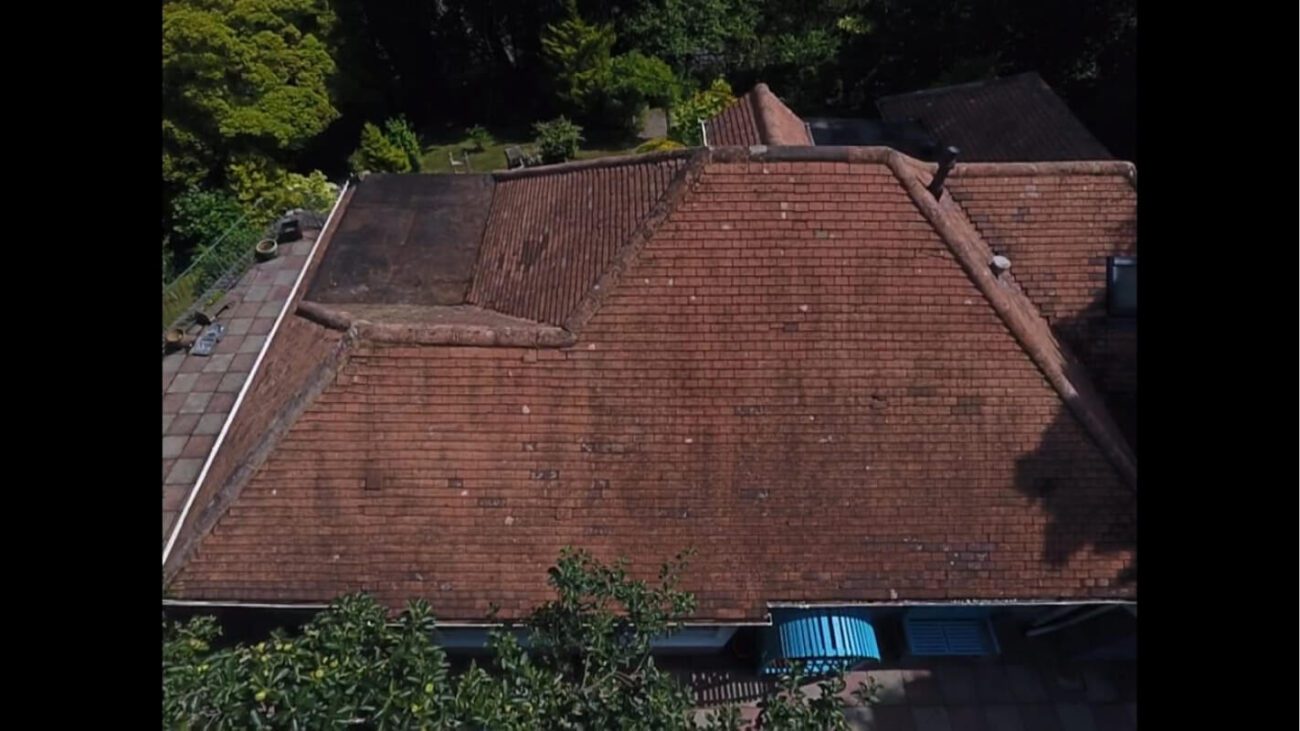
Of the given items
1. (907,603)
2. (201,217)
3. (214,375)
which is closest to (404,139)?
(201,217)

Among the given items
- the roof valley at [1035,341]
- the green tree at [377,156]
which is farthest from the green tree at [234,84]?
the roof valley at [1035,341]

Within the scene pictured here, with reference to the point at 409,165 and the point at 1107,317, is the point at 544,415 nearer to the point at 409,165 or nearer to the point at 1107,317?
the point at 1107,317

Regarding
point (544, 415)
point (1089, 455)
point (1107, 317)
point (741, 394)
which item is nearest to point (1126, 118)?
point (1107, 317)

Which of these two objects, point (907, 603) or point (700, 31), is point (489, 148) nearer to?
point (700, 31)

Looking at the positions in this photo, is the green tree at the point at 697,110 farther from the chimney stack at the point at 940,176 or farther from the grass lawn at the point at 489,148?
the chimney stack at the point at 940,176

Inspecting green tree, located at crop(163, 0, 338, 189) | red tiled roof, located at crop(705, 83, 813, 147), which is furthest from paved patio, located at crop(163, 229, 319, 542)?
red tiled roof, located at crop(705, 83, 813, 147)

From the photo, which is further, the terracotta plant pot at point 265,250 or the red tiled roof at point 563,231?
the terracotta plant pot at point 265,250
